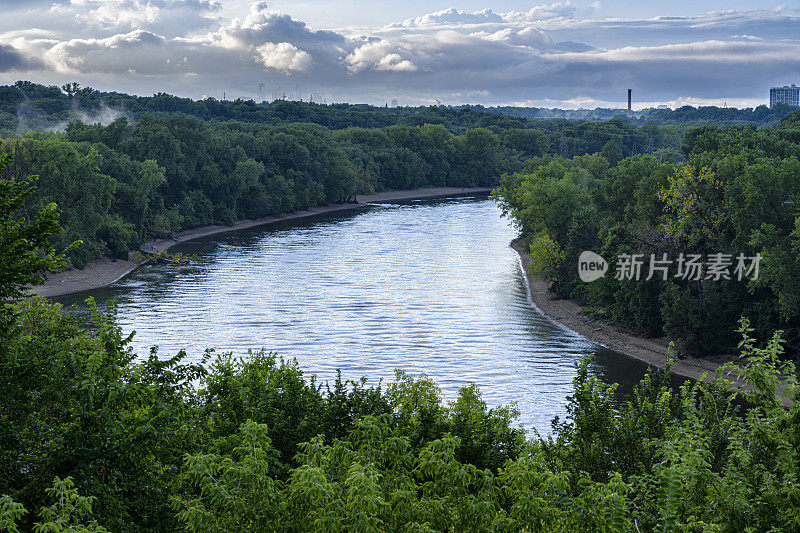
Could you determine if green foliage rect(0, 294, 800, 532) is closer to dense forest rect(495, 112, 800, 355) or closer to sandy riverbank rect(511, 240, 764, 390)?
sandy riverbank rect(511, 240, 764, 390)

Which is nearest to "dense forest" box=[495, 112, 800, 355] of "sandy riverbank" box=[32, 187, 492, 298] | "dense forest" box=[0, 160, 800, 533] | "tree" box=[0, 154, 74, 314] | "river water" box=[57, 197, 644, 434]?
"river water" box=[57, 197, 644, 434]

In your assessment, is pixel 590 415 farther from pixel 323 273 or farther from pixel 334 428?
pixel 323 273

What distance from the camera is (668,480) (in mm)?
14781

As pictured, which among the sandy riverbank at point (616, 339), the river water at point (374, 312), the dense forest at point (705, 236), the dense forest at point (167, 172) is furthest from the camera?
the dense forest at point (167, 172)

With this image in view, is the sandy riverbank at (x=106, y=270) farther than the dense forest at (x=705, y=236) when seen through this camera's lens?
Yes

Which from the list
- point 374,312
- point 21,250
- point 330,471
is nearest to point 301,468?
point 330,471

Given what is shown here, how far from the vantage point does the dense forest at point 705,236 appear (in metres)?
57.1

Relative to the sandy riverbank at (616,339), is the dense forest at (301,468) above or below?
above

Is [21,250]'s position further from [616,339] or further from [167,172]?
[167,172]

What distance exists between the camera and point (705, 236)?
63125 mm

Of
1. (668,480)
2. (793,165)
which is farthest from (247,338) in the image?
(668,480)

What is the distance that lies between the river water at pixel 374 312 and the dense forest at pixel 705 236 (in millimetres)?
5378

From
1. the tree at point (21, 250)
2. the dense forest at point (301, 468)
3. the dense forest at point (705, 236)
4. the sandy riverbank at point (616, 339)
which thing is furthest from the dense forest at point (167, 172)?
the dense forest at point (301, 468)

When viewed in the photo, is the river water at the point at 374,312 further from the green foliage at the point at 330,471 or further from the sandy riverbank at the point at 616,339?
the green foliage at the point at 330,471
